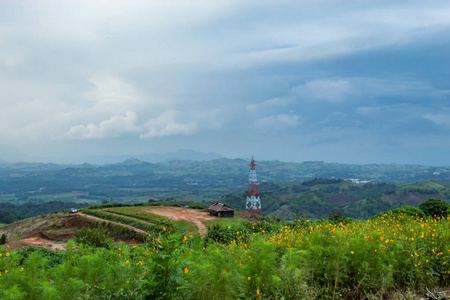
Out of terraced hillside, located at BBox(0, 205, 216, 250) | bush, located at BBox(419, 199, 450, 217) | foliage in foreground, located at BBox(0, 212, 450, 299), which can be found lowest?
terraced hillside, located at BBox(0, 205, 216, 250)

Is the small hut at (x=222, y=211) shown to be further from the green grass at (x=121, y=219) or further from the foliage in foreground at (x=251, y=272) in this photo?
the foliage in foreground at (x=251, y=272)

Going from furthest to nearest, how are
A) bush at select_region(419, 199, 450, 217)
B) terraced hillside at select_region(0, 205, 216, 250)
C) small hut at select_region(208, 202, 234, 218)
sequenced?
small hut at select_region(208, 202, 234, 218) → terraced hillside at select_region(0, 205, 216, 250) → bush at select_region(419, 199, 450, 217)

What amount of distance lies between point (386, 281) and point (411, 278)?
3.24 feet

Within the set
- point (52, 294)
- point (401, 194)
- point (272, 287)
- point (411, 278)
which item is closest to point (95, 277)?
point (52, 294)

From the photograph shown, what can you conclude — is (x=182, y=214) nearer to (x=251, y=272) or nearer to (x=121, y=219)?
(x=121, y=219)

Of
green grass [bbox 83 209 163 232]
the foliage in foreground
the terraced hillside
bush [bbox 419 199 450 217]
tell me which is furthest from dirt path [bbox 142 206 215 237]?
the foliage in foreground

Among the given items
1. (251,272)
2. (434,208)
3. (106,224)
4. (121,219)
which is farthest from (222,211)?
(251,272)

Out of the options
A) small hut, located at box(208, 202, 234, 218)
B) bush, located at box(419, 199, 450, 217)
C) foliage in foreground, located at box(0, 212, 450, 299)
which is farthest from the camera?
small hut, located at box(208, 202, 234, 218)

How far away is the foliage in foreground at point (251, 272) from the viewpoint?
5105 mm

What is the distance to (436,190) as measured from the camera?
18400 cm

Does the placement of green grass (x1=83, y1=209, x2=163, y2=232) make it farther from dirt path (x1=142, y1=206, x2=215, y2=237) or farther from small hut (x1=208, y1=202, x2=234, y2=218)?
small hut (x1=208, y1=202, x2=234, y2=218)

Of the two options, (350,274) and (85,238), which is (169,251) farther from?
(85,238)

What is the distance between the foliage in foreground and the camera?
16.8ft

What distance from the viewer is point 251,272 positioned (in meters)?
5.98
